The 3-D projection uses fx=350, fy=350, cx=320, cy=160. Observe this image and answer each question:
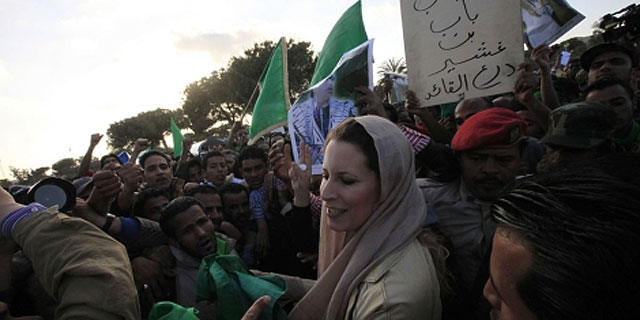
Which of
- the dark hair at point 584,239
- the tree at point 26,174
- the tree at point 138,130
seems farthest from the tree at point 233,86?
the dark hair at point 584,239

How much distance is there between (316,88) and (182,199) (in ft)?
4.44

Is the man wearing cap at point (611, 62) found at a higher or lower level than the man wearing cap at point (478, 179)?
higher

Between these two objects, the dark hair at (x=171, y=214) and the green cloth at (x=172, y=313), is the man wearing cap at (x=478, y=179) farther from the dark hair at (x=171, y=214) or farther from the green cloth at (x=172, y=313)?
the dark hair at (x=171, y=214)

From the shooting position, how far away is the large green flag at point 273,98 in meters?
4.16

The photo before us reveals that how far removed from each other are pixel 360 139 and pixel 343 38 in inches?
87.8

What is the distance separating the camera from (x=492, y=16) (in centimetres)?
238

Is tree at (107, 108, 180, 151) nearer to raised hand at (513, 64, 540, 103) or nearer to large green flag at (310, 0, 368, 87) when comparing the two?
large green flag at (310, 0, 368, 87)

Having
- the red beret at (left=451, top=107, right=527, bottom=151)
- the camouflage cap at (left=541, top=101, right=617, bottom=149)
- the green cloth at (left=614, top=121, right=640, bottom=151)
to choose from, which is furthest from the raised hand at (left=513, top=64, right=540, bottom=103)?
the green cloth at (left=614, top=121, right=640, bottom=151)

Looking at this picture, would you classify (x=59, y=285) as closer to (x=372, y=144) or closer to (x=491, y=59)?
(x=372, y=144)

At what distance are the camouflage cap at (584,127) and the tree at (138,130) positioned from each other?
149 feet

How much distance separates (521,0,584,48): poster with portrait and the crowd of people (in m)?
0.59

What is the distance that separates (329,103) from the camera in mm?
2848

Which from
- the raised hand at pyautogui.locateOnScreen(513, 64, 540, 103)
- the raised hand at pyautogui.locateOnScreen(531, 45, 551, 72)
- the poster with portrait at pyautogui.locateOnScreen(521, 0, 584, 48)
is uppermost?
the poster with portrait at pyautogui.locateOnScreen(521, 0, 584, 48)

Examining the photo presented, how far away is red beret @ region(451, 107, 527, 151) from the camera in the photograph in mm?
1730
